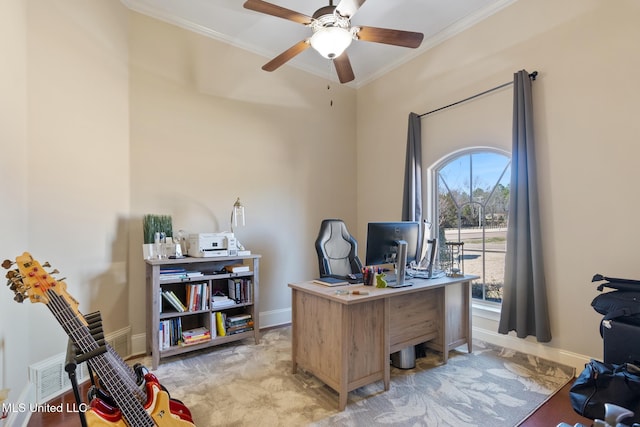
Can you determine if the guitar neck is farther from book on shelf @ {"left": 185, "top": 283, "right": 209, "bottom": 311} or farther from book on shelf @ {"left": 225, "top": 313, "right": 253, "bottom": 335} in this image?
book on shelf @ {"left": 225, "top": 313, "right": 253, "bottom": 335}

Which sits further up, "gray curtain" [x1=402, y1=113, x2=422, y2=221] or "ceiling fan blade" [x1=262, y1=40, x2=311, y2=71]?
"ceiling fan blade" [x1=262, y1=40, x2=311, y2=71]

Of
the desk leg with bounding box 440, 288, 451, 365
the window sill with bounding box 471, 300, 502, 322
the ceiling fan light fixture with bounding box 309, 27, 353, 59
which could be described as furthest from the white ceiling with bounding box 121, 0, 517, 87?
the window sill with bounding box 471, 300, 502, 322

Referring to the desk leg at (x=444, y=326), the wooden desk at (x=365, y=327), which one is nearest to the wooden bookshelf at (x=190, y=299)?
the wooden desk at (x=365, y=327)

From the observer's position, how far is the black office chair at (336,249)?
332 centimetres

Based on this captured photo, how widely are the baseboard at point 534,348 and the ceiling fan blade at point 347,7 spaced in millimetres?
3140

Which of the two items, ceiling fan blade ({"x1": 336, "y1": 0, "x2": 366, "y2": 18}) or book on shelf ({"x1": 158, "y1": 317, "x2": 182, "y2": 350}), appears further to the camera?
book on shelf ({"x1": 158, "y1": 317, "x2": 182, "y2": 350})

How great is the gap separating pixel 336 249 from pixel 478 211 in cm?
162

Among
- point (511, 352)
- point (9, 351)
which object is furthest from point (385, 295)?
point (9, 351)

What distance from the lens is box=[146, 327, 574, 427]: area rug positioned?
1.98 m

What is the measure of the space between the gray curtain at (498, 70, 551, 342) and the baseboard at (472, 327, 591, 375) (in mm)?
148

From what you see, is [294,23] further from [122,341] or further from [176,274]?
[122,341]

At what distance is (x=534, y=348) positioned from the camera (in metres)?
2.80

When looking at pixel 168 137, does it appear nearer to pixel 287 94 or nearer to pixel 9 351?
pixel 287 94

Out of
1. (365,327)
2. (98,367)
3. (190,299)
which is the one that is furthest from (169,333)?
(365,327)
